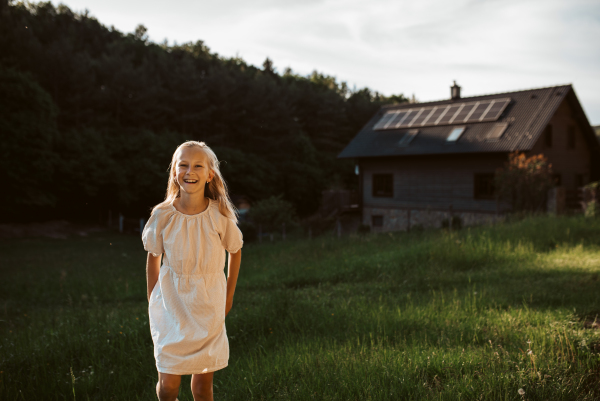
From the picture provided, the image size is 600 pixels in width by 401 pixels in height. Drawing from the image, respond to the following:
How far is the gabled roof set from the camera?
21516mm

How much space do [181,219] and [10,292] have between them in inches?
357

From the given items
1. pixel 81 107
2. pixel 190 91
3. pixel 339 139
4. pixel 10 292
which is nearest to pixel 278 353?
pixel 10 292

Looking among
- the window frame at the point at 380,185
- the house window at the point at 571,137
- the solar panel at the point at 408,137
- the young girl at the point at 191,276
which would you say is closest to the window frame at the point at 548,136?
the house window at the point at 571,137

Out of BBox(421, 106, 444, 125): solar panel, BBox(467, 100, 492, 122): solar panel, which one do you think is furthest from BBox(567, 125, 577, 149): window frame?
BBox(421, 106, 444, 125): solar panel

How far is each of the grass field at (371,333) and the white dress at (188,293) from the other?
97 cm

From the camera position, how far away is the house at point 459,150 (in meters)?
22.5

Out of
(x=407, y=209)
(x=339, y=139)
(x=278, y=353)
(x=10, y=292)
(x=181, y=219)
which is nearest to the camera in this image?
(x=181, y=219)

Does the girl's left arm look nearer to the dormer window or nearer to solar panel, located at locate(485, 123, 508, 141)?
solar panel, located at locate(485, 123, 508, 141)

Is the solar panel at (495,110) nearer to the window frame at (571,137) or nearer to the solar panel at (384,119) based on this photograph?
the window frame at (571,137)

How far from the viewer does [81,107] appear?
35.2m

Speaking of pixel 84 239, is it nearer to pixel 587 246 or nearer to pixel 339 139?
pixel 587 246

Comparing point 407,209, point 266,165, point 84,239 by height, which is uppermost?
point 266,165

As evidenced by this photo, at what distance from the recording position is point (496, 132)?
2258 centimetres

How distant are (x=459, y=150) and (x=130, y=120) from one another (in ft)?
94.4
